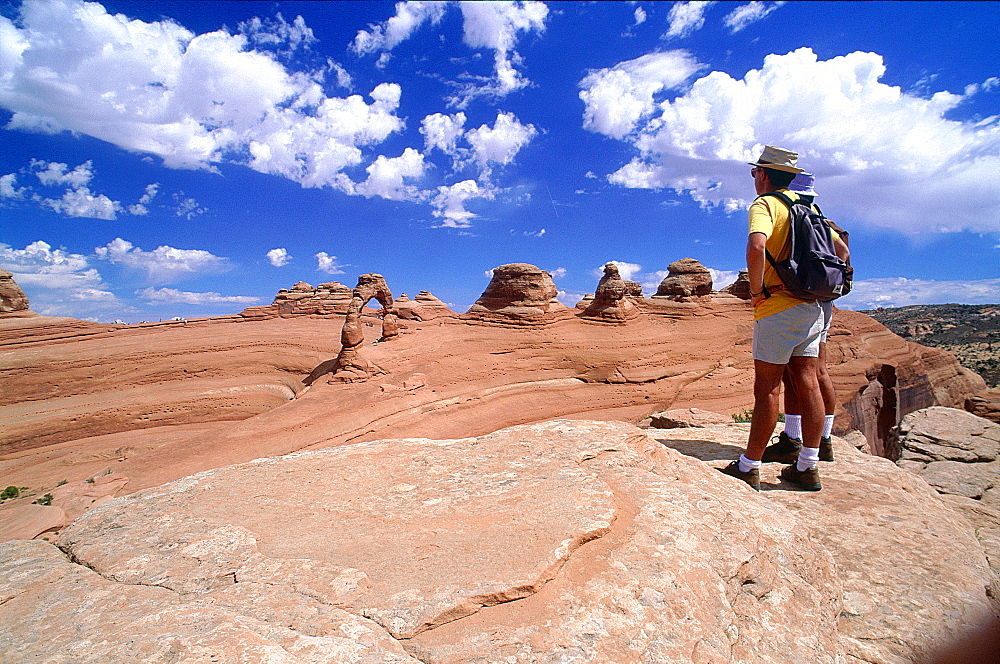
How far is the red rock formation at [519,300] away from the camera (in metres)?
17.5

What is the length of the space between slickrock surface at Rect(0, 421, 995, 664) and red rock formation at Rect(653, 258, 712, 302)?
18.8 m

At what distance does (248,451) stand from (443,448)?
Result: 938cm

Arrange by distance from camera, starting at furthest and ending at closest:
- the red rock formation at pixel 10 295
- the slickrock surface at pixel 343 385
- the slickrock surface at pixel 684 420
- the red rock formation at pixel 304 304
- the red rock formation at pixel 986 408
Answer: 1. the red rock formation at pixel 304 304
2. the red rock formation at pixel 10 295
3. the slickrock surface at pixel 343 385
4. the red rock formation at pixel 986 408
5. the slickrock surface at pixel 684 420

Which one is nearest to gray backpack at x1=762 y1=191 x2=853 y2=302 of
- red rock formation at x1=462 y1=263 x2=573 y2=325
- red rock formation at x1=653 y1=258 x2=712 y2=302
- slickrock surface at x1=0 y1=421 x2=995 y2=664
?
slickrock surface at x1=0 y1=421 x2=995 y2=664

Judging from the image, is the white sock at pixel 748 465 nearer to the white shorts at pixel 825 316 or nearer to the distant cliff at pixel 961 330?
the white shorts at pixel 825 316

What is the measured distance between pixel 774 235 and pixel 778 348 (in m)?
0.78

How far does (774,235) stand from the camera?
322 cm

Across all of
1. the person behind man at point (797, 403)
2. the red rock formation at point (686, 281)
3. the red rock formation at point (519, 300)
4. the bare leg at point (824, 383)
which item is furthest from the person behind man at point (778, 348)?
the red rock formation at point (686, 281)

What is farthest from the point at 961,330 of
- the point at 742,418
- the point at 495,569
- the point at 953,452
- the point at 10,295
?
the point at 10,295

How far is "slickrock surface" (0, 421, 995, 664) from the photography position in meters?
1.35

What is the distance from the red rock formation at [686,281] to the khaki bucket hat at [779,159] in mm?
17827

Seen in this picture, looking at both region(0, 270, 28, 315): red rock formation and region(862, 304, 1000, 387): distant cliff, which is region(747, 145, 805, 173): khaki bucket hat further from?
region(862, 304, 1000, 387): distant cliff

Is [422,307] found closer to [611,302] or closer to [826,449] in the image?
[611,302]

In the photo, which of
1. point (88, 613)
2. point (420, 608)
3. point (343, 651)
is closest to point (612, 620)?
point (420, 608)
